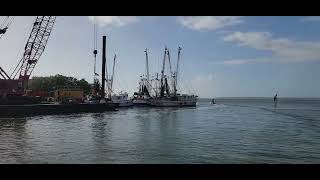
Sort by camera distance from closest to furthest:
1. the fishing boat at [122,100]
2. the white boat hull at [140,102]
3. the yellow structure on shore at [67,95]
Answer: the yellow structure on shore at [67,95]
the fishing boat at [122,100]
the white boat hull at [140,102]

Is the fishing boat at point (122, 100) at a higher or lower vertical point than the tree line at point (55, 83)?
lower

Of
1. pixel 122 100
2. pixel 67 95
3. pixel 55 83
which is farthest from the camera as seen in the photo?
pixel 55 83

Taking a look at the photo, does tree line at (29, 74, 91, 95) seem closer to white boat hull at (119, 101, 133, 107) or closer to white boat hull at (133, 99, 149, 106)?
white boat hull at (133, 99, 149, 106)

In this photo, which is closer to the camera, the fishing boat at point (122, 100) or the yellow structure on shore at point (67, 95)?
the yellow structure on shore at point (67, 95)

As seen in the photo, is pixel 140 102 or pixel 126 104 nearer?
pixel 126 104

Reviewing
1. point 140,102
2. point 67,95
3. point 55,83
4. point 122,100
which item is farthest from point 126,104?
point 55,83

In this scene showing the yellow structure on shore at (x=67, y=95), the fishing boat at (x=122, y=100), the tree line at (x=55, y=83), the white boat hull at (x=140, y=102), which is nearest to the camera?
the yellow structure on shore at (x=67, y=95)

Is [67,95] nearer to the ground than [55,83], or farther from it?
nearer to the ground

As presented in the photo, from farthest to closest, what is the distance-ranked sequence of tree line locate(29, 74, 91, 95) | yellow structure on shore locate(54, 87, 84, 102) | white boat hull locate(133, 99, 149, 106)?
tree line locate(29, 74, 91, 95) → white boat hull locate(133, 99, 149, 106) → yellow structure on shore locate(54, 87, 84, 102)

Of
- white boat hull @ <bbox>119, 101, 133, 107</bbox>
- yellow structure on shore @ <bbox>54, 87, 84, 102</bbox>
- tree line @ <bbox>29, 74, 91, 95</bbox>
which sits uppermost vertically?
tree line @ <bbox>29, 74, 91, 95</bbox>

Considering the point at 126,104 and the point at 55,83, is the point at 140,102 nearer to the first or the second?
the point at 126,104

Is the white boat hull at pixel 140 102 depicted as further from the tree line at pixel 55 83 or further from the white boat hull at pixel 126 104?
the tree line at pixel 55 83
